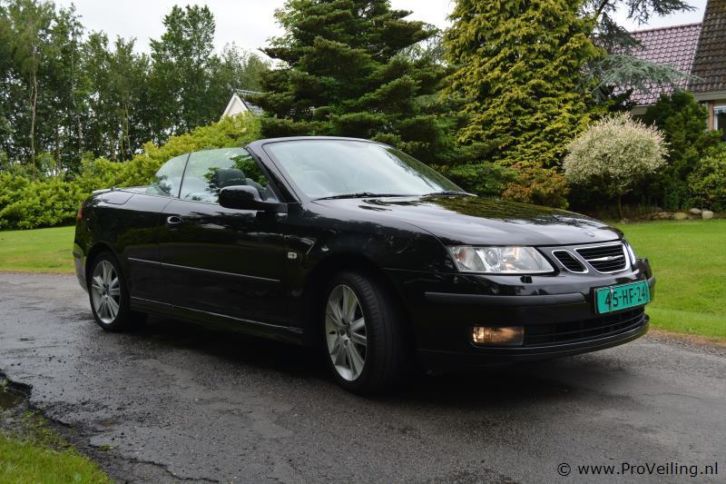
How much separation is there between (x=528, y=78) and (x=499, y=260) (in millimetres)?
19275

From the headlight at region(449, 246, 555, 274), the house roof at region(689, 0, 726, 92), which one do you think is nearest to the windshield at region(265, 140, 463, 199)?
the headlight at region(449, 246, 555, 274)

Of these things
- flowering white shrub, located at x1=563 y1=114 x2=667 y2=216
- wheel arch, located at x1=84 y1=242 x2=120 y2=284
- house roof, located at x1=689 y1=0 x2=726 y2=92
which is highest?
house roof, located at x1=689 y1=0 x2=726 y2=92

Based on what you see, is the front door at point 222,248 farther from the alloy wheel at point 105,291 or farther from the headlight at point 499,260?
the headlight at point 499,260

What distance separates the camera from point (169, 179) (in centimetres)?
597

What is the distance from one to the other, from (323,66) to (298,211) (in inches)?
494

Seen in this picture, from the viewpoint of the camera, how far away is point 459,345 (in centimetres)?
377

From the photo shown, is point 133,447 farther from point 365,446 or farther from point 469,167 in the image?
point 469,167

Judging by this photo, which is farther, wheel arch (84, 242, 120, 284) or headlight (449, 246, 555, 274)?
wheel arch (84, 242, 120, 284)

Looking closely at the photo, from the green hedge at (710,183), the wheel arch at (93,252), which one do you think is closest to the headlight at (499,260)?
the wheel arch at (93,252)

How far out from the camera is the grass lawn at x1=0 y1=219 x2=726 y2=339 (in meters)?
6.87

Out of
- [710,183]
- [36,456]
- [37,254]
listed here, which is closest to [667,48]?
[710,183]

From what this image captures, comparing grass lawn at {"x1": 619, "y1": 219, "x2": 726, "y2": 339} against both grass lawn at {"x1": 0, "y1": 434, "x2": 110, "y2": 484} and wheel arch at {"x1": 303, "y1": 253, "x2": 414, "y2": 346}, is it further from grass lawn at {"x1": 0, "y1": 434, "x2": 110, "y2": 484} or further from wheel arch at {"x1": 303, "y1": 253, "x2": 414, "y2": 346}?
grass lawn at {"x1": 0, "y1": 434, "x2": 110, "y2": 484}

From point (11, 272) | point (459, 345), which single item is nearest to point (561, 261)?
point (459, 345)

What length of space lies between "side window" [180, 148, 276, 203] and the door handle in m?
0.19
